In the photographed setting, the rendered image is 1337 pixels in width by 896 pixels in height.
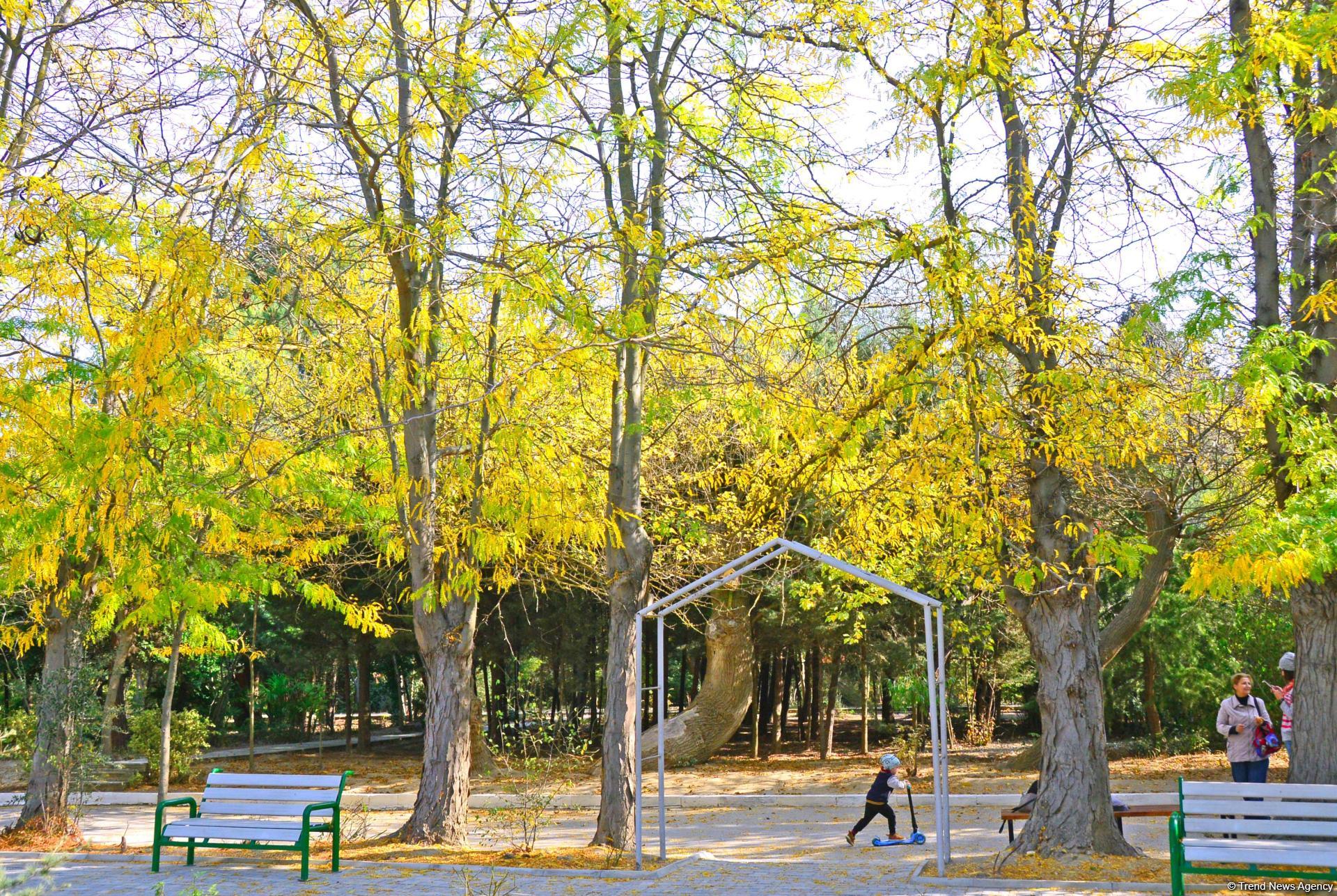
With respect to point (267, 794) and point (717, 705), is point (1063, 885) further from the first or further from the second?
point (717, 705)

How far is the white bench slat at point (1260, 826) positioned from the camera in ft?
24.8

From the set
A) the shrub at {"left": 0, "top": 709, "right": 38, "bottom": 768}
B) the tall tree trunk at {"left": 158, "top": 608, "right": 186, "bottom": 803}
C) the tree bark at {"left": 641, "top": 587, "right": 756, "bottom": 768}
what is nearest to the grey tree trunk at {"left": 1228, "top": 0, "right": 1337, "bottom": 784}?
the tall tree trunk at {"left": 158, "top": 608, "right": 186, "bottom": 803}

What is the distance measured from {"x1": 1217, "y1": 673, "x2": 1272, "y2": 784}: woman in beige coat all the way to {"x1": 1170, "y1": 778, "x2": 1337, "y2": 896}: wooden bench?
2.40m

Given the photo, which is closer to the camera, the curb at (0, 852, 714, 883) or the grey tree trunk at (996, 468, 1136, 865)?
the grey tree trunk at (996, 468, 1136, 865)

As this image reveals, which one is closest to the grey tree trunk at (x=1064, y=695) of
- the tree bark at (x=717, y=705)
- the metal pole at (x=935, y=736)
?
the metal pole at (x=935, y=736)

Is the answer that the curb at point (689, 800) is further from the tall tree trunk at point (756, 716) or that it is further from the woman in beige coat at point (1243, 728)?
the tall tree trunk at point (756, 716)

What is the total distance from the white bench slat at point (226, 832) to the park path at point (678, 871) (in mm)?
318

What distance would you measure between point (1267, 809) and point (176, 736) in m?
17.6

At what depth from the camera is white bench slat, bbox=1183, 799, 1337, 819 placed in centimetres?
764

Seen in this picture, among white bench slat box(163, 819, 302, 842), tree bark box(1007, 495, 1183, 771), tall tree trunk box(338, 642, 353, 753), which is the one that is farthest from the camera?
tall tree trunk box(338, 642, 353, 753)

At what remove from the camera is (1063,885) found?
8172 mm

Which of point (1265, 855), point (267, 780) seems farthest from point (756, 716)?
point (1265, 855)

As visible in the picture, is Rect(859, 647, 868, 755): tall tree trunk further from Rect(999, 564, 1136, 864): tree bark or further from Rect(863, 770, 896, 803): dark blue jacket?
Rect(999, 564, 1136, 864): tree bark

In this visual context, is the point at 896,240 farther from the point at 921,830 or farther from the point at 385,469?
the point at 921,830
